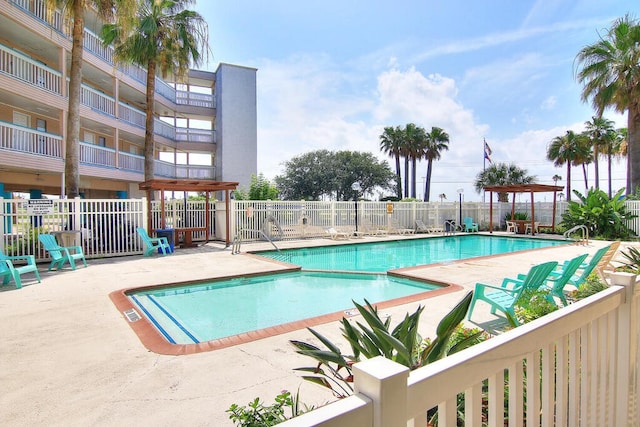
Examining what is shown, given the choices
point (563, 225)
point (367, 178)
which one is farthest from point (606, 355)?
point (367, 178)

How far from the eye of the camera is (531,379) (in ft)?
4.79

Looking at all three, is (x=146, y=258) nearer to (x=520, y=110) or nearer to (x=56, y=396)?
(x=56, y=396)

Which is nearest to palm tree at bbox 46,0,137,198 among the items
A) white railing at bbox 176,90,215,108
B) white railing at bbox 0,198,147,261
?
white railing at bbox 0,198,147,261

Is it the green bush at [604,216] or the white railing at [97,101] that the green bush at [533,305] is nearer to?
the green bush at [604,216]

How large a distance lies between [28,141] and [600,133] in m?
43.0

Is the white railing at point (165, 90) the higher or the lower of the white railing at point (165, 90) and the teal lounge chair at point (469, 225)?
the higher

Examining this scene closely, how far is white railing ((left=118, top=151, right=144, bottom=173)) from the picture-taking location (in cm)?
1973

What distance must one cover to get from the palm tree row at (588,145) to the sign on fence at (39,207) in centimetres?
3744

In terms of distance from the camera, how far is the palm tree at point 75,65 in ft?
39.9

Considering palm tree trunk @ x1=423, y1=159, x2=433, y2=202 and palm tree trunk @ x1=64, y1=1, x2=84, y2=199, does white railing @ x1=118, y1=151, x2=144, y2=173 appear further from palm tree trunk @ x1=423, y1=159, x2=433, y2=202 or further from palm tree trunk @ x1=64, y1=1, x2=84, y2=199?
palm tree trunk @ x1=423, y1=159, x2=433, y2=202

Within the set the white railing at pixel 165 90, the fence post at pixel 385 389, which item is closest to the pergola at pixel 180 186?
the fence post at pixel 385 389

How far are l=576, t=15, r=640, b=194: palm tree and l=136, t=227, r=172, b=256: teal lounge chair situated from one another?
21801 millimetres

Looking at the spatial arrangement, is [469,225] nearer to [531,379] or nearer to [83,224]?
[83,224]

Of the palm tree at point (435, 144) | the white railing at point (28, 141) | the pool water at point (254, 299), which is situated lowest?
the pool water at point (254, 299)
